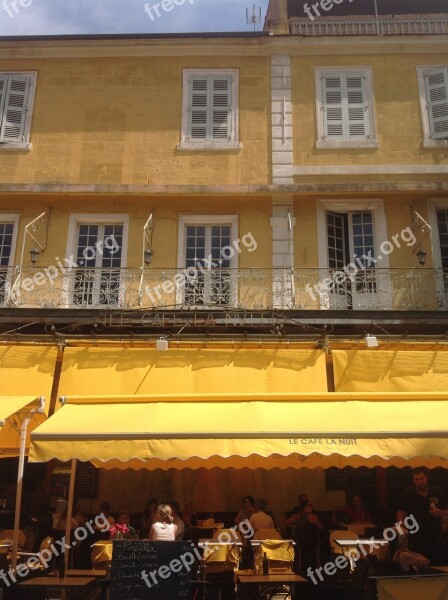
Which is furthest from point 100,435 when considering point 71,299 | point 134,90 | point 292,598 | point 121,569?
point 134,90

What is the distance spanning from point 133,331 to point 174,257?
190cm

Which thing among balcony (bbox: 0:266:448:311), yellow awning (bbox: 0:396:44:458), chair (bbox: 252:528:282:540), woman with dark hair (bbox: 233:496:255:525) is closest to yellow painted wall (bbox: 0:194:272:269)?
balcony (bbox: 0:266:448:311)

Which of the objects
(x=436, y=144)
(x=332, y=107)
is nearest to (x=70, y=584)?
(x=332, y=107)

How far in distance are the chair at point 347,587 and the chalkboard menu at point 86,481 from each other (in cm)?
511

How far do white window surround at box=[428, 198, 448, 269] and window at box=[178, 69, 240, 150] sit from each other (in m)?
4.41

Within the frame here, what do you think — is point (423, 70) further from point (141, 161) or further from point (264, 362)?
point (264, 362)

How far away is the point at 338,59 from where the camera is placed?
14062 millimetres

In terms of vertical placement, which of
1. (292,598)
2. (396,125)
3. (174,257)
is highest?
(396,125)

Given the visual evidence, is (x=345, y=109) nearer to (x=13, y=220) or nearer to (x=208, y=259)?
(x=208, y=259)

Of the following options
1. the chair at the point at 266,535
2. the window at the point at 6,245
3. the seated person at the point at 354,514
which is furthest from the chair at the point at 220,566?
the window at the point at 6,245

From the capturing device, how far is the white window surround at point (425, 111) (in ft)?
43.7

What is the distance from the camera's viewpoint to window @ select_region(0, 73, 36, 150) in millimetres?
13703

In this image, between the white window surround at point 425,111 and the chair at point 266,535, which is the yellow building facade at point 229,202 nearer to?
the white window surround at point 425,111

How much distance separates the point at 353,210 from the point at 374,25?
8.96m
